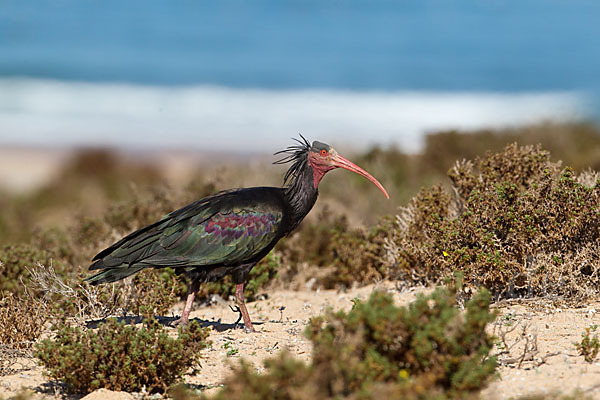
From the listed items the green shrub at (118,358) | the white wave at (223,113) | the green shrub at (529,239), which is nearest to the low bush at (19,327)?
the green shrub at (118,358)

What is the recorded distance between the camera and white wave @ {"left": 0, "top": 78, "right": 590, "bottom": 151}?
3622 cm

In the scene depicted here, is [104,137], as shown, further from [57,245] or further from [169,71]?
[57,245]

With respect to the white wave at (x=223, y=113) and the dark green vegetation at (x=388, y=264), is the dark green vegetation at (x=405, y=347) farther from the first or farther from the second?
the white wave at (x=223, y=113)

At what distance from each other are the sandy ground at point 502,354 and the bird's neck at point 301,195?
122 cm

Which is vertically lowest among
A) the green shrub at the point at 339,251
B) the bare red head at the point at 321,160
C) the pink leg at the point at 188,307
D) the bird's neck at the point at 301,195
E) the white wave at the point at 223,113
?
the pink leg at the point at 188,307

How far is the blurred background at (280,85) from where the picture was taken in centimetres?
2045

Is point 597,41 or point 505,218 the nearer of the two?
point 505,218

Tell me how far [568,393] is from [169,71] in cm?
4954

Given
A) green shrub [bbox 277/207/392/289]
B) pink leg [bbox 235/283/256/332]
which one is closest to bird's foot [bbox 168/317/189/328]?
pink leg [bbox 235/283/256/332]

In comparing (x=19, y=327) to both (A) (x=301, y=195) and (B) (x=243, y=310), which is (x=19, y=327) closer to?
(B) (x=243, y=310)

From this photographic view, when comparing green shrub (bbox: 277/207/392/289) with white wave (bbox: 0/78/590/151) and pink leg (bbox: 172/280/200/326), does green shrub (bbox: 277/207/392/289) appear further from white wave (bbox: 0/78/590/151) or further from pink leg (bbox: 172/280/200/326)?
white wave (bbox: 0/78/590/151)

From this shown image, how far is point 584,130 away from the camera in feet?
66.5

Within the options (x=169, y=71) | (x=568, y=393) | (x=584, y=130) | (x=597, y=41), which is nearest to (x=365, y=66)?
(x=169, y=71)

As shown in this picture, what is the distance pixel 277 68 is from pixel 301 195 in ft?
155
